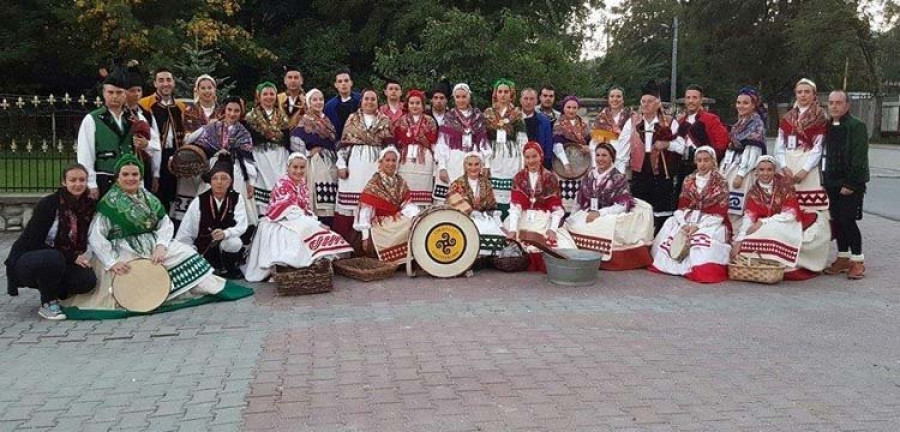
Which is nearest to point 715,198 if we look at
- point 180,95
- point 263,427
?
point 263,427

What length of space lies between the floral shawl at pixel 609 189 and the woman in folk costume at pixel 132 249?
13.2ft

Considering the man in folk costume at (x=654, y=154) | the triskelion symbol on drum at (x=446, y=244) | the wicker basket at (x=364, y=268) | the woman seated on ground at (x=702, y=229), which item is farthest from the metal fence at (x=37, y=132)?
the woman seated on ground at (x=702, y=229)

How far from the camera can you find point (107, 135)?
7.00 meters

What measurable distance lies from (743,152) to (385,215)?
153 inches

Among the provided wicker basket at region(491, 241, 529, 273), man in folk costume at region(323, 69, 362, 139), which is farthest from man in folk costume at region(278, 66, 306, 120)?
wicker basket at region(491, 241, 529, 273)

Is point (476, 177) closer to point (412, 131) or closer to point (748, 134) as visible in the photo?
point (412, 131)

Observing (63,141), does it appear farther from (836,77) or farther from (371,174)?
(836,77)

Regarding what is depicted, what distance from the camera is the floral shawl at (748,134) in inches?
327

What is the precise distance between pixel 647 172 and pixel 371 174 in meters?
3.20

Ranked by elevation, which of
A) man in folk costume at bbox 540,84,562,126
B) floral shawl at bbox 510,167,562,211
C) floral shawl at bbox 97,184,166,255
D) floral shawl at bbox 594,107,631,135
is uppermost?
man in folk costume at bbox 540,84,562,126

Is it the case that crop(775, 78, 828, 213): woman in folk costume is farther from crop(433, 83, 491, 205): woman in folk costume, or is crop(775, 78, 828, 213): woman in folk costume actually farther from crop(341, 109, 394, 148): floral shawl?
crop(341, 109, 394, 148): floral shawl

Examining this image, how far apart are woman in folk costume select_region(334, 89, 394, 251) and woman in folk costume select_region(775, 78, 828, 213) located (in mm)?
4192

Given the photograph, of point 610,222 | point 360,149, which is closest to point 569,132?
point 610,222

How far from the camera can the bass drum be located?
7.57 meters
